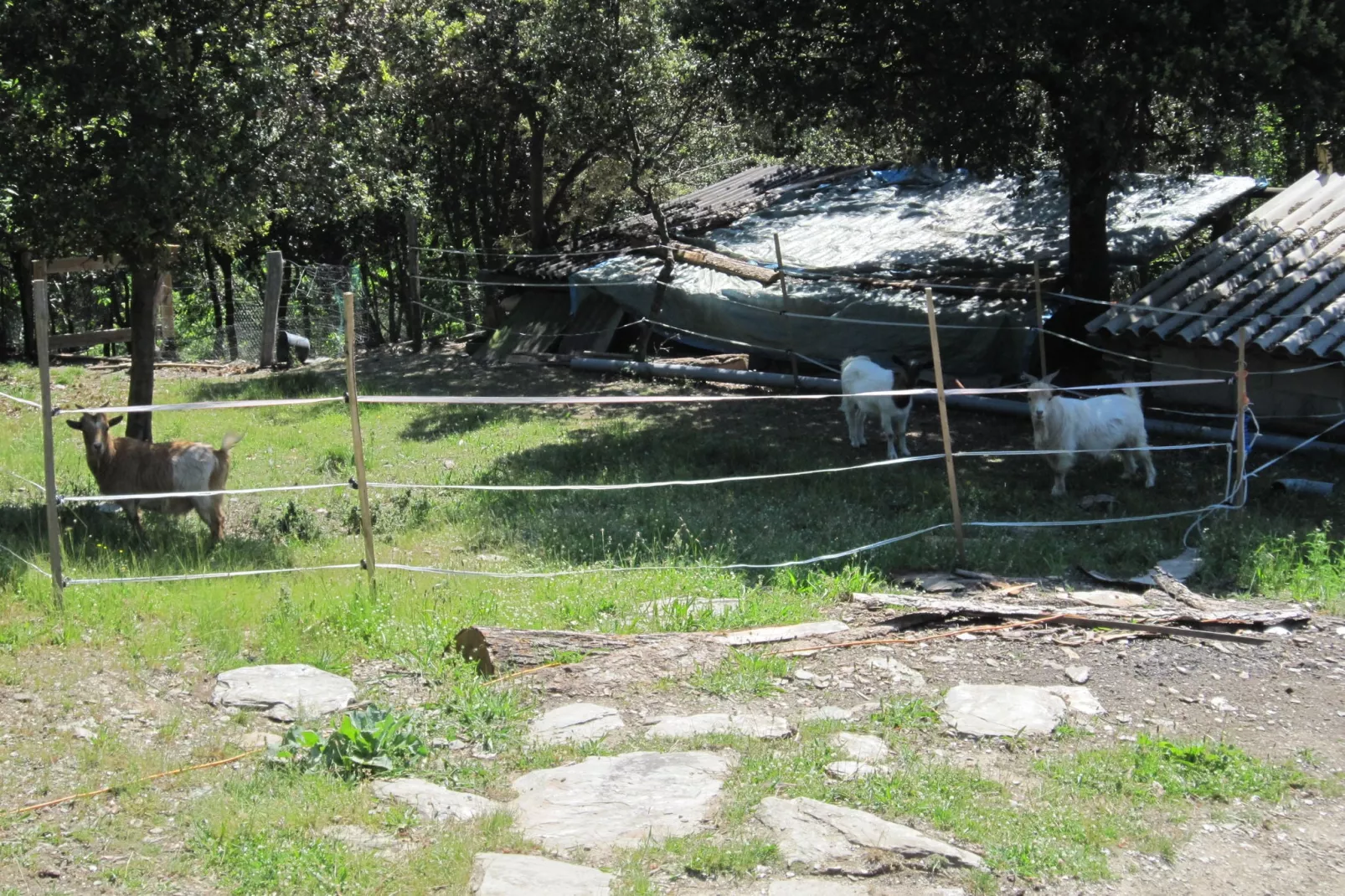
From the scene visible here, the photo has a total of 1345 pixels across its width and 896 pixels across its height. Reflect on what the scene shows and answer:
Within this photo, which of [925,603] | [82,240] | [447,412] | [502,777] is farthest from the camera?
[447,412]

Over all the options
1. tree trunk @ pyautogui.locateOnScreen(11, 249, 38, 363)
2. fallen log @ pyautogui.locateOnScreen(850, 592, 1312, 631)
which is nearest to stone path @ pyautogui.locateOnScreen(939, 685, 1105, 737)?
fallen log @ pyautogui.locateOnScreen(850, 592, 1312, 631)

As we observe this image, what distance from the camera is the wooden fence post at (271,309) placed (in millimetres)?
20234

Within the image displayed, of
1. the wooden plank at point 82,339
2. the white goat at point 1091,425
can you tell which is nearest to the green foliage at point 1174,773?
the white goat at point 1091,425

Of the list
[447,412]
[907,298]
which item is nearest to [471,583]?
[447,412]

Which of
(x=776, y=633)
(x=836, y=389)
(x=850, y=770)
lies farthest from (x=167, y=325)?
(x=850, y=770)

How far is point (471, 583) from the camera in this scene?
7.98 m

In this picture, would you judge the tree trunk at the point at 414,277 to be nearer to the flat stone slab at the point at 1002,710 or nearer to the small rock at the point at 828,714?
the small rock at the point at 828,714

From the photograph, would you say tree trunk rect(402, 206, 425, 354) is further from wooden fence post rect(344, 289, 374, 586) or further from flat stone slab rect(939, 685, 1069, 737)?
flat stone slab rect(939, 685, 1069, 737)

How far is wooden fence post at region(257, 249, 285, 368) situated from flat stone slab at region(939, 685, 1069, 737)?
1656 centimetres

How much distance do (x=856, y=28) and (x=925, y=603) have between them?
8.78 m

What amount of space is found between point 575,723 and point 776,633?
161 centimetres

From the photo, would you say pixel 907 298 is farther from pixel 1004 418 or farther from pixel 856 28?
pixel 856 28

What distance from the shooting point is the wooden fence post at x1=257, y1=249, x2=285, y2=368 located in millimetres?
20234

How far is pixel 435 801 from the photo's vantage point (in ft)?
15.8
